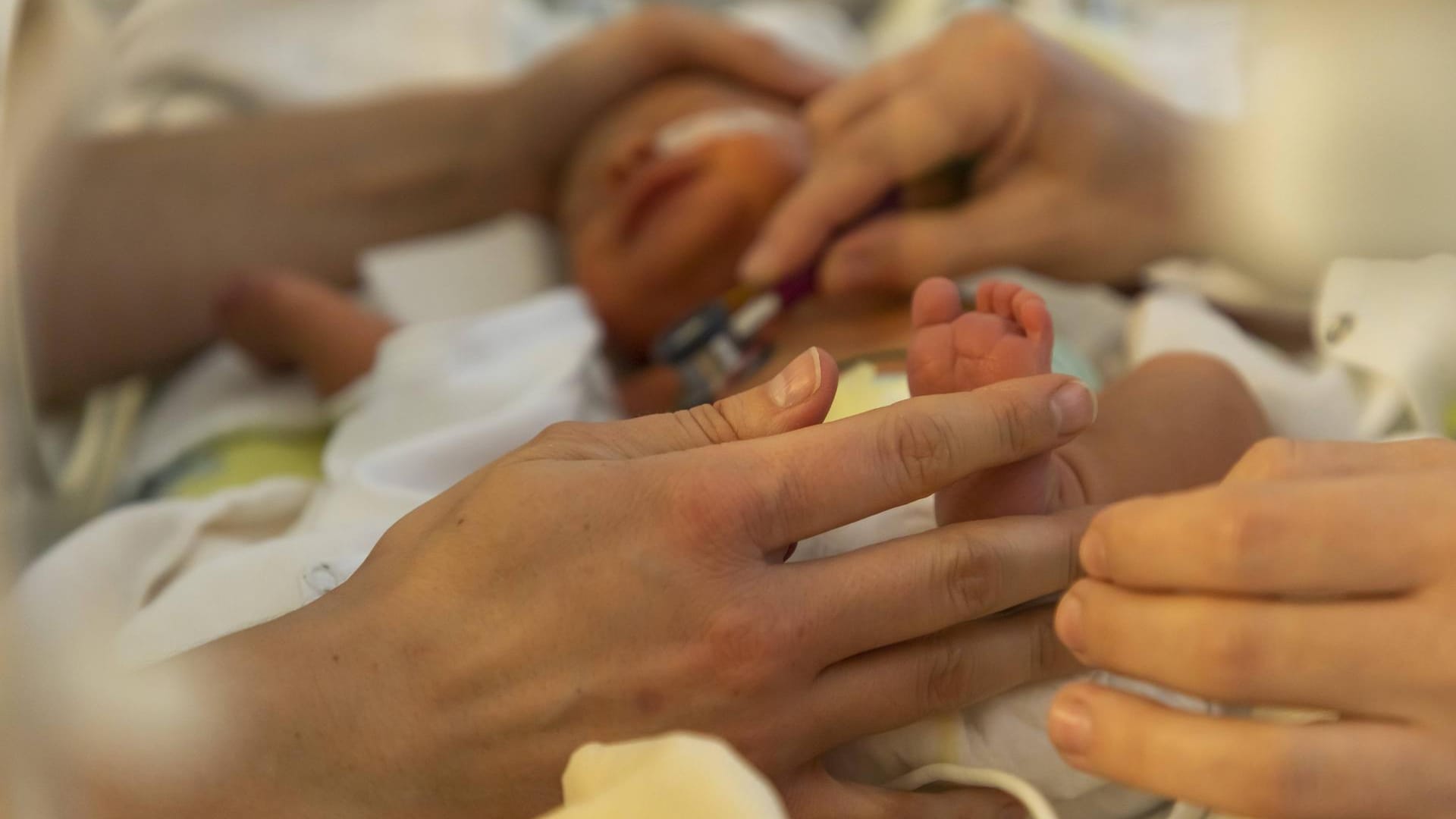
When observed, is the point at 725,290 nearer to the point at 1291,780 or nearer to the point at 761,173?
the point at 761,173

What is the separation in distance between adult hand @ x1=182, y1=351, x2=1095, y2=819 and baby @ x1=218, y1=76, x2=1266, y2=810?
5cm

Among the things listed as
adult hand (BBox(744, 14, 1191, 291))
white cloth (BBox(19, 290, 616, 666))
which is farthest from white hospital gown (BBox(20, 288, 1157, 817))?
adult hand (BBox(744, 14, 1191, 291))

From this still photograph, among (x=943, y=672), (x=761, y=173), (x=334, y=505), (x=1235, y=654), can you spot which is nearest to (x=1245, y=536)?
(x=1235, y=654)

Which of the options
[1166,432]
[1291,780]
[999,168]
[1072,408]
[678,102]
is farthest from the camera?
[678,102]

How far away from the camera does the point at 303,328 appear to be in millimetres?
1005

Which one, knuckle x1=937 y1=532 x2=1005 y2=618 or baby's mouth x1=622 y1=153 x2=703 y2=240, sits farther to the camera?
baby's mouth x1=622 y1=153 x2=703 y2=240

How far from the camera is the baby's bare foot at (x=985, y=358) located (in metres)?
0.50

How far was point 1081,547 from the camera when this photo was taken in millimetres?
420

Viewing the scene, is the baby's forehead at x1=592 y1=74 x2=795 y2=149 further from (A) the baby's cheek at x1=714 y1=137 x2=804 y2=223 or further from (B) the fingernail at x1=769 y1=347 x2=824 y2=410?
(B) the fingernail at x1=769 y1=347 x2=824 y2=410

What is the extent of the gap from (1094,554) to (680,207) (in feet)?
2.14

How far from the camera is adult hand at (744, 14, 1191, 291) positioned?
0.85 meters

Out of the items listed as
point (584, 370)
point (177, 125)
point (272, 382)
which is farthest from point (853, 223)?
point (177, 125)

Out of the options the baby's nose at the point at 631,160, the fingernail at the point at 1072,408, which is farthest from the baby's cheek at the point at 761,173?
the fingernail at the point at 1072,408

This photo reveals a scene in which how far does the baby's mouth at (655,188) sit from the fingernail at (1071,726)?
69cm
